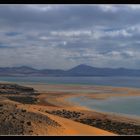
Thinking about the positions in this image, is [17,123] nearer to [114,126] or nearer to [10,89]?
[114,126]

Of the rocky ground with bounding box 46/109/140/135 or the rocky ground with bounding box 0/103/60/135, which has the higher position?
the rocky ground with bounding box 0/103/60/135

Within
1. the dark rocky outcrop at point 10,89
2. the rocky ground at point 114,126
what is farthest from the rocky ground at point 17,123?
the dark rocky outcrop at point 10,89

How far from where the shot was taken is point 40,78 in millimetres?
41094

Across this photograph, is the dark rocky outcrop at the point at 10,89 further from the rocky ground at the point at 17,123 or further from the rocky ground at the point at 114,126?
the rocky ground at the point at 17,123

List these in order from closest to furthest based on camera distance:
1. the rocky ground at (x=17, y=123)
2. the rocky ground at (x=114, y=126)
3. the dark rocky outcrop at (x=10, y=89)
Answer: the rocky ground at (x=17, y=123), the rocky ground at (x=114, y=126), the dark rocky outcrop at (x=10, y=89)

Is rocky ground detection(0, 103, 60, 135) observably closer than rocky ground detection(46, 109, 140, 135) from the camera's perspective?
Yes

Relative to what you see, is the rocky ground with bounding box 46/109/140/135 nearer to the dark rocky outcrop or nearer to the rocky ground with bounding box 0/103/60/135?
the rocky ground with bounding box 0/103/60/135

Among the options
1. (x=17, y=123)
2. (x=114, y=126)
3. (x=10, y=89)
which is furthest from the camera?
(x=10, y=89)

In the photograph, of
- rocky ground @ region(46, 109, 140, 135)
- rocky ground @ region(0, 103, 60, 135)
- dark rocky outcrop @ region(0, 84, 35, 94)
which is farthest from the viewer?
dark rocky outcrop @ region(0, 84, 35, 94)

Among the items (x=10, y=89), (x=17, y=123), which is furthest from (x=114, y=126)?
(x=10, y=89)

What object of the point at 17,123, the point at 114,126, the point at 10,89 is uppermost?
the point at 17,123

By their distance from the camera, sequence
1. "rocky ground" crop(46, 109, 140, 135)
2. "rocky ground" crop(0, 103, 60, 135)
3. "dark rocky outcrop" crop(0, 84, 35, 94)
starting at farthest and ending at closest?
"dark rocky outcrop" crop(0, 84, 35, 94)
"rocky ground" crop(46, 109, 140, 135)
"rocky ground" crop(0, 103, 60, 135)

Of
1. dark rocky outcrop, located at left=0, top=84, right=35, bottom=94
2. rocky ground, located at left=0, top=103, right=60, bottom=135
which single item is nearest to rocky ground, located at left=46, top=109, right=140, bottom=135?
rocky ground, located at left=0, top=103, right=60, bottom=135
